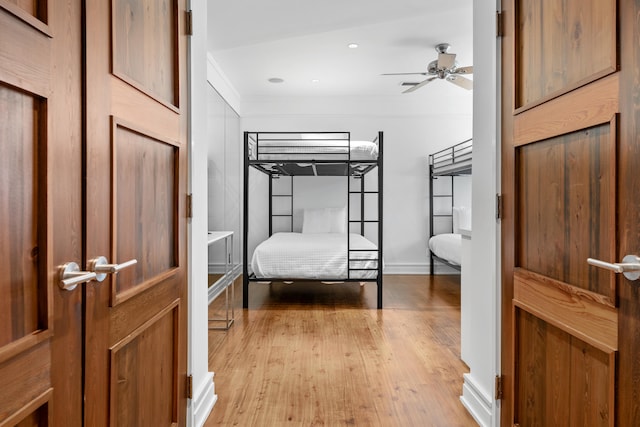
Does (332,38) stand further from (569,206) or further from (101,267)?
(101,267)

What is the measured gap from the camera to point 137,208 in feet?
3.83

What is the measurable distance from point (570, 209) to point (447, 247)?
3.88 m

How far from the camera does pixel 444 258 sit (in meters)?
5.04

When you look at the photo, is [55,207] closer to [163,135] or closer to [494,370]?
[163,135]

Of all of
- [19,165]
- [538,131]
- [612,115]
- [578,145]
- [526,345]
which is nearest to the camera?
[19,165]

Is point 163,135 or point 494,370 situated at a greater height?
point 163,135

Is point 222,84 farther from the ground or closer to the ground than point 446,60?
farther from the ground

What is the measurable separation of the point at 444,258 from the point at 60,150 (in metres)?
4.75

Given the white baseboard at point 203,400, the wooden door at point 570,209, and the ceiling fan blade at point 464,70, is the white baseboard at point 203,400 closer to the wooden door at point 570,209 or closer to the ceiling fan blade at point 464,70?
the wooden door at point 570,209

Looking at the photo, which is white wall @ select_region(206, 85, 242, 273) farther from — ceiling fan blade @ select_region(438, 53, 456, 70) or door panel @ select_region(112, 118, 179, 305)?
door panel @ select_region(112, 118, 179, 305)

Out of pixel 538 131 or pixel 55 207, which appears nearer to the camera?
pixel 55 207

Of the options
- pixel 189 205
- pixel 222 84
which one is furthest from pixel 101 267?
pixel 222 84

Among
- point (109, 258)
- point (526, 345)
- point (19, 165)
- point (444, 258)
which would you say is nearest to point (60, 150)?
point (19, 165)

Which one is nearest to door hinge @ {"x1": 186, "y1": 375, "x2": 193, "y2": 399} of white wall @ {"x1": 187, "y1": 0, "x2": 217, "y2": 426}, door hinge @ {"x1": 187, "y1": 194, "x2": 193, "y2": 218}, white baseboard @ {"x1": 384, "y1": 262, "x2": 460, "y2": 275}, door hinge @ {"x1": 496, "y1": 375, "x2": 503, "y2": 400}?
white wall @ {"x1": 187, "y1": 0, "x2": 217, "y2": 426}
